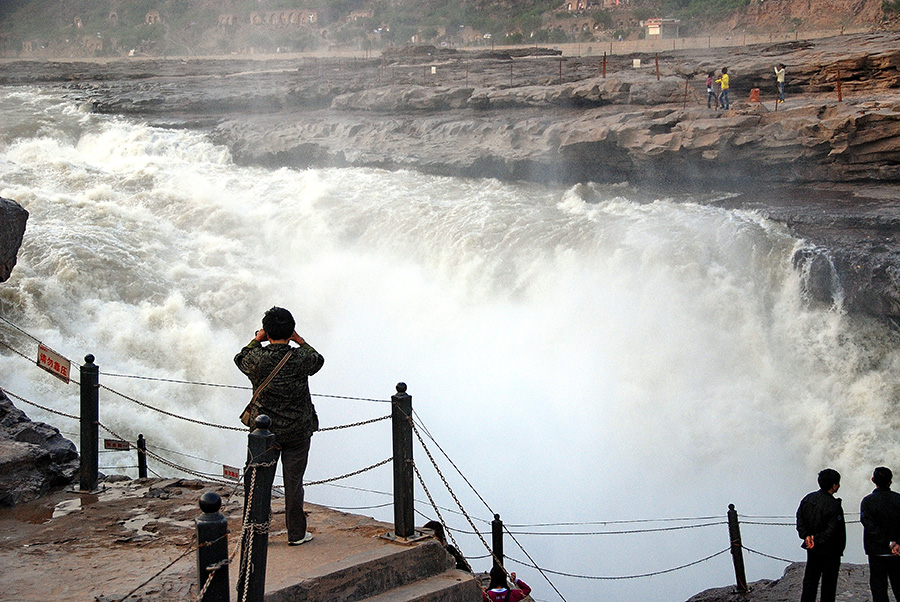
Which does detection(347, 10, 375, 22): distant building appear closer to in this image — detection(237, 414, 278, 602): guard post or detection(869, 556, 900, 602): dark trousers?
detection(869, 556, 900, 602): dark trousers

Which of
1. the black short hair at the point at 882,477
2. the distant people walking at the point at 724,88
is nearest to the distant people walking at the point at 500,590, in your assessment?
the black short hair at the point at 882,477

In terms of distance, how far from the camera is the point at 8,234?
819 cm

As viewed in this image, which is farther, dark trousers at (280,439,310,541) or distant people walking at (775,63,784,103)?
distant people walking at (775,63,784,103)

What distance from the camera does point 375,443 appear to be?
509 inches

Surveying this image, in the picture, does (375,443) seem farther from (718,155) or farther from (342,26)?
(342,26)

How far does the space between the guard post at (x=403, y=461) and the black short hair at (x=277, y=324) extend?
80 centimetres

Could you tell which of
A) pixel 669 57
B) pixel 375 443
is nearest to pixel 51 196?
pixel 375 443

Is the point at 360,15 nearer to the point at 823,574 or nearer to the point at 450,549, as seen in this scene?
the point at 450,549

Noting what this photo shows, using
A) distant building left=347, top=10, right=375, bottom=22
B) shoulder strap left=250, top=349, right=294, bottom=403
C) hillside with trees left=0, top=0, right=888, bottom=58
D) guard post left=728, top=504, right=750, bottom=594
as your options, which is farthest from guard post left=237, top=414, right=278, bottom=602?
distant building left=347, top=10, right=375, bottom=22

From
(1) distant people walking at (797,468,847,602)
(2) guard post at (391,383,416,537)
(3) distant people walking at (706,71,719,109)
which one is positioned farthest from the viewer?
(3) distant people walking at (706,71,719,109)

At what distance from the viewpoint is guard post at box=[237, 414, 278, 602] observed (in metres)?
4.24

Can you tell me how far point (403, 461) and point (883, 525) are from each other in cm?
323

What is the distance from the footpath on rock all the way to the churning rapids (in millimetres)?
767

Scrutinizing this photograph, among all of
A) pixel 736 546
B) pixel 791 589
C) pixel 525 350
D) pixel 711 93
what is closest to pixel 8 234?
pixel 736 546
